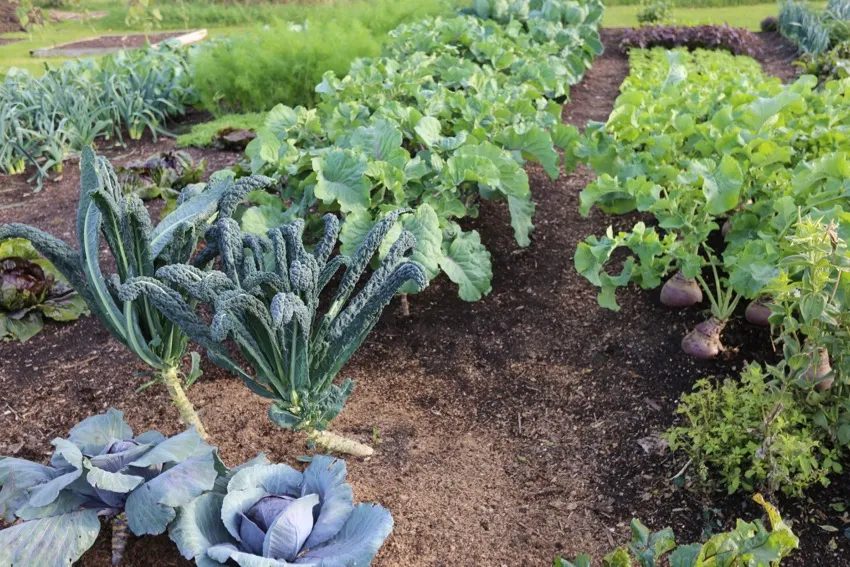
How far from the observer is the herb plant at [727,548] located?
1.44 meters

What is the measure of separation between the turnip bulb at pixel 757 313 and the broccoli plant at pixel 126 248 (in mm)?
1904

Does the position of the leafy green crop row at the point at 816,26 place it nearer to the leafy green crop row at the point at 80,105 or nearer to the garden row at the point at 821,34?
the garden row at the point at 821,34

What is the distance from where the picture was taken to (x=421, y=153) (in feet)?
10.7

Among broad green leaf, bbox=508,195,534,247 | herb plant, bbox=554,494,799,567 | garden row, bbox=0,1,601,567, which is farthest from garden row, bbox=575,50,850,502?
garden row, bbox=0,1,601,567

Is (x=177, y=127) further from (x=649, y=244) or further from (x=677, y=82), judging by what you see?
(x=649, y=244)

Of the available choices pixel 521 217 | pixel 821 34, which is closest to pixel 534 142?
pixel 521 217

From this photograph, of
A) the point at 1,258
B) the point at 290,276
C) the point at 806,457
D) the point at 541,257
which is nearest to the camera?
the point at 290,276

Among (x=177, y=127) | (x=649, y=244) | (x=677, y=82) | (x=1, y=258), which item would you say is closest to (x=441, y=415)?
(x=649, y=244)

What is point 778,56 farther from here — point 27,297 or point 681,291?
point 27,297

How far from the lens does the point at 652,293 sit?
3096 mm

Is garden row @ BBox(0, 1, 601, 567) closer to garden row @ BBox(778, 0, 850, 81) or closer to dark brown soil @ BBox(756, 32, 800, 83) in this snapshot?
garden row @ BBox(778, 0, 850, 81)

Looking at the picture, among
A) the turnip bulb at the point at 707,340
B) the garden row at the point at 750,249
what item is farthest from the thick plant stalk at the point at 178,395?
the turnip bulb at the point at 707,340

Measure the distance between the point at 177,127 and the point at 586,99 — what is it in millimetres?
3817

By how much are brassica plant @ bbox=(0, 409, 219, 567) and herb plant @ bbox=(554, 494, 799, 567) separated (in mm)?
887
